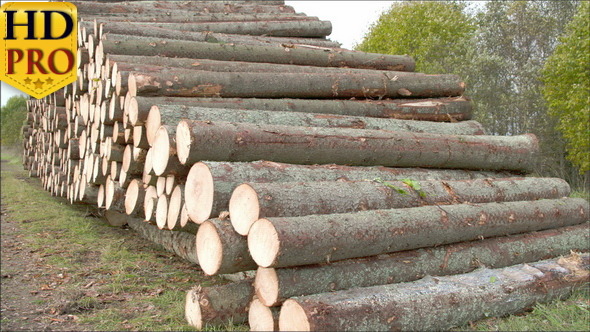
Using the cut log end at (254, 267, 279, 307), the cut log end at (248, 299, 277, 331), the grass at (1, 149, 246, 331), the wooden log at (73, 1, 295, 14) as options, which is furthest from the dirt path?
the wooden log at (73, 1, 295, 14)

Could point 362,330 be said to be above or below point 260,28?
below

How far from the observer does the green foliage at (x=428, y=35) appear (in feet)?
67.4

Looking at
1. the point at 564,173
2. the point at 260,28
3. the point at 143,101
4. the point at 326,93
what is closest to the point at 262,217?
the point at 143,101

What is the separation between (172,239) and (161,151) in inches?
66.9

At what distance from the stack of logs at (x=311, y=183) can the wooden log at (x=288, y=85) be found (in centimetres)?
2

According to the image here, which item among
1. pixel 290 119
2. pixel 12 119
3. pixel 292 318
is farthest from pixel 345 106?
pixel 12 119

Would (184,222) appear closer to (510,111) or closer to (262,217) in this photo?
(262,217)

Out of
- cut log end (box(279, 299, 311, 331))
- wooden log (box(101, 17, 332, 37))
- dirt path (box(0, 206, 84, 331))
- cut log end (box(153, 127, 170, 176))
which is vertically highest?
wooden log (box(101, 17, 332, 37))

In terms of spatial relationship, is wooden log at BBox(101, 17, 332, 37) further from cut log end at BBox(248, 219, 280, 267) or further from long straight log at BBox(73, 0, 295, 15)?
cut log end at BBox(248, 219, 280, 267)

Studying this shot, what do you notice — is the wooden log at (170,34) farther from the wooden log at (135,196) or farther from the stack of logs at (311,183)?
the wooden log at (135,196)

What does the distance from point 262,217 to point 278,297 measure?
1.96 ft

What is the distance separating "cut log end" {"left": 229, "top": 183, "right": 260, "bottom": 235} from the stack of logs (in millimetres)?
15

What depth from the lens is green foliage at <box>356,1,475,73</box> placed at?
20531mm

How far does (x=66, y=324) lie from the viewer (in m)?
4.48
